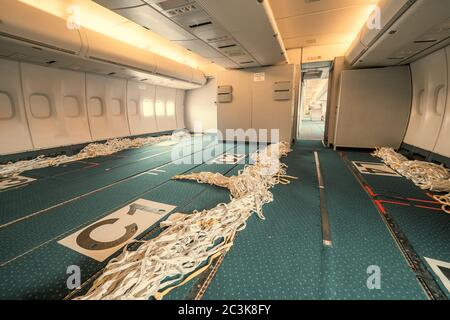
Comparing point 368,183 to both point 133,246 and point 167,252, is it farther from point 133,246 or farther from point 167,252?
point 133,246

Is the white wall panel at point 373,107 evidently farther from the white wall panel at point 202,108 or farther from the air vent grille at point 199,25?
the white wall panel at point 202,108

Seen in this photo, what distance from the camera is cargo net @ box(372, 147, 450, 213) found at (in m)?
2.90

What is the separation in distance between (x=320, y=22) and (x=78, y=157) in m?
7.04

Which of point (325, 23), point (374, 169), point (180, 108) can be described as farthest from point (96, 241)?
point (180, 108)

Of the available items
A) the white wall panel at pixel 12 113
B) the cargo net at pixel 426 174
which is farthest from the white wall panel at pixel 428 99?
the white wall panel at pixel 12 113

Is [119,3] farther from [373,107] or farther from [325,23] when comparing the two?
[373,107]

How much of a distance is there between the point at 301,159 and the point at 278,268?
12.6ft

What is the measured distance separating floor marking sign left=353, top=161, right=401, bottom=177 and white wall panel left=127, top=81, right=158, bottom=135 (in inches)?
306

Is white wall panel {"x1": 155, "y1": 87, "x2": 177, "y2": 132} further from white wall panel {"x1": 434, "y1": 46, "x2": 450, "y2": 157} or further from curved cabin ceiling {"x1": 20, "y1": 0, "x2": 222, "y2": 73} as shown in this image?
white wall panel {"x1": 434, "y1": 46, "x2": 450, "y2": 157}

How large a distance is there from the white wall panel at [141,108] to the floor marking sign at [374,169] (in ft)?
25.5

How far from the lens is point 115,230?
2055 mm

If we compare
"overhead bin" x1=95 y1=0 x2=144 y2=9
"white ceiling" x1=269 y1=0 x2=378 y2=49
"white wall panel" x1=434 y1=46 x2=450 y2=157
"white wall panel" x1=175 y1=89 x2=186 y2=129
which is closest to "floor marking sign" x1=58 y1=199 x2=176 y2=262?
"overhead bin" x1=95 y1=0 x2=144 y2=9

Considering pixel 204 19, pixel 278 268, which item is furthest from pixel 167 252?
pixel 204 19

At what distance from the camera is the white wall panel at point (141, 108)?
797 cm
